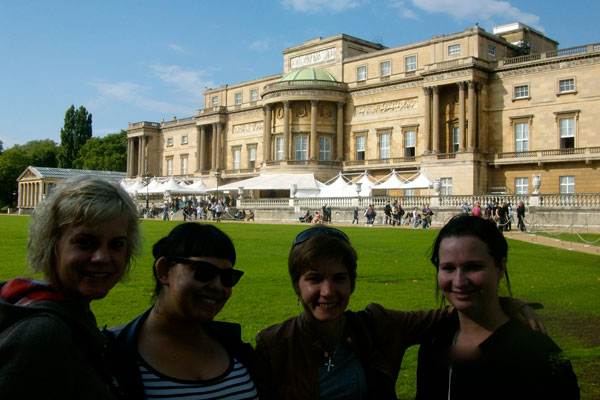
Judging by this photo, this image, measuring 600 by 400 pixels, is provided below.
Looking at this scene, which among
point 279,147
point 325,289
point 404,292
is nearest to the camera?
point 325,289

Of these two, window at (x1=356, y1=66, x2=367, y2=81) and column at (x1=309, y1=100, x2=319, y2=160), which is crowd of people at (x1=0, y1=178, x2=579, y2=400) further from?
window at (x1=356, y1=66, x2=367, y2=81)

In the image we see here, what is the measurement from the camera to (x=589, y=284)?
10.9 m

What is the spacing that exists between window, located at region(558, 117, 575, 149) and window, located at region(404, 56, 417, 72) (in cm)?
1448

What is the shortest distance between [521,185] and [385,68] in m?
18.1

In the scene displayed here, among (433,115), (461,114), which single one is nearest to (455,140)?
(461,114)

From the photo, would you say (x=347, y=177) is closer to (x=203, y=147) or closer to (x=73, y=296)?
(x=203, y=147)

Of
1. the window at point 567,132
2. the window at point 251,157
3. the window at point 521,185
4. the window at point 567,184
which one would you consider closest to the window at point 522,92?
the window at point 567,132

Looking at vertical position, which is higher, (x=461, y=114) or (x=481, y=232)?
(x=461, y=114)

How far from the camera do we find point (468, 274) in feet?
10.1

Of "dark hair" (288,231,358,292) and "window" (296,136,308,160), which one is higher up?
"window" (296,136,308,160)

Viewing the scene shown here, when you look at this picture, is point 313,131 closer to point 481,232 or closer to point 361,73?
point 361,73

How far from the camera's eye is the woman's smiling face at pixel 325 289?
11.1 ft

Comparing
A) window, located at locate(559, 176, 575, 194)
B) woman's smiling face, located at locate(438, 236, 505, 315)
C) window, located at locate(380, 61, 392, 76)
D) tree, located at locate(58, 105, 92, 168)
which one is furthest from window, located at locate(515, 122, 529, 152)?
tree, located at locate(58, 105, 92, 168)

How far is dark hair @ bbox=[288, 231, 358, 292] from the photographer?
3.43 m
